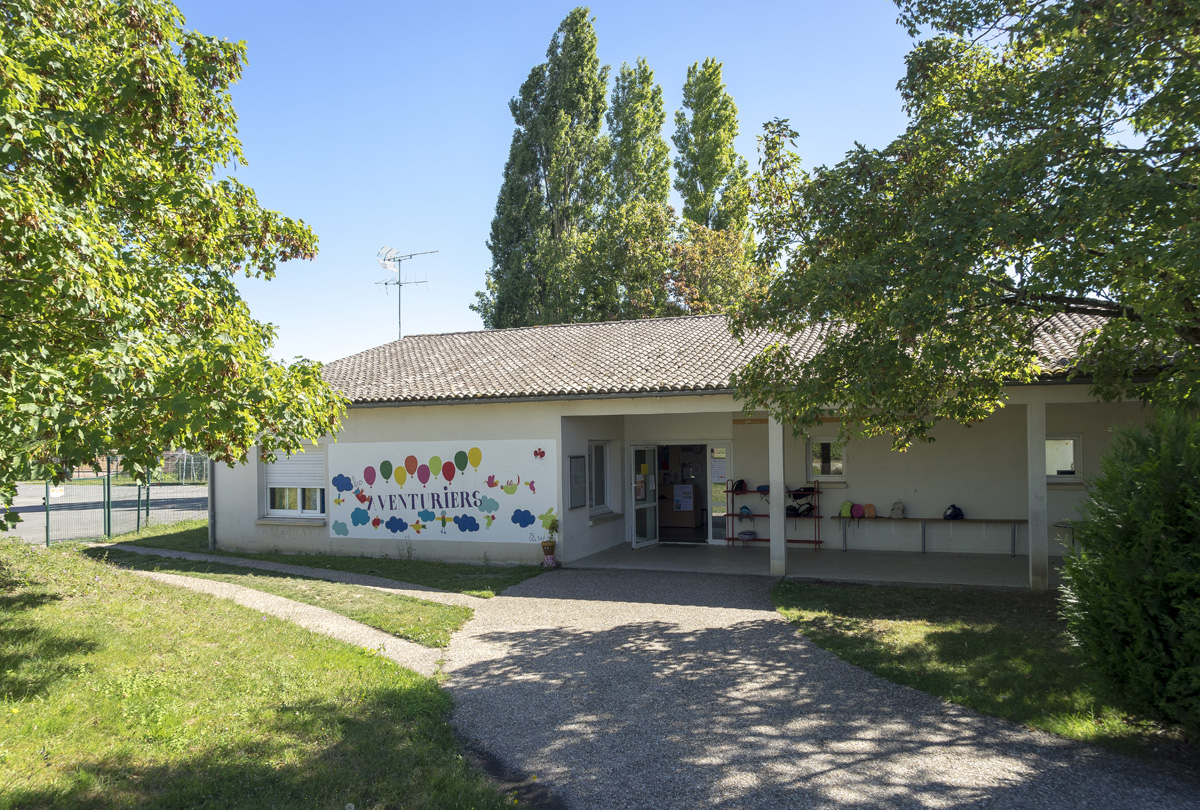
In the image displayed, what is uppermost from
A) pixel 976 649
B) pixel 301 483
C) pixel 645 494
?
pixel 301 483

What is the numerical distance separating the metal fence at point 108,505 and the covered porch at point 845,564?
313 inches

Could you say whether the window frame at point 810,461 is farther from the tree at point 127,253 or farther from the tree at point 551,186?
the tree at point 551,186

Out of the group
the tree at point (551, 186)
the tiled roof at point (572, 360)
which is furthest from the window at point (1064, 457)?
the tree at point (551, 186)

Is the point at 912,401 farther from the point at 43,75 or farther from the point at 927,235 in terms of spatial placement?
the point at 43,75

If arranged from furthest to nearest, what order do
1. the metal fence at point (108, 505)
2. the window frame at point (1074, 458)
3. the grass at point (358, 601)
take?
the metal fence at point (108, 505), the window frame at point (1074, 458), the grass at point (358, 601)

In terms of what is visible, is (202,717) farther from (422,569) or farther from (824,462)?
(824,462)

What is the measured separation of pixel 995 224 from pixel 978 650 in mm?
4274

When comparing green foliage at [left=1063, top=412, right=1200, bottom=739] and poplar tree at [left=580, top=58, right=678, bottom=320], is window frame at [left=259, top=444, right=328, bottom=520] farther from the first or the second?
poplar tree at [left=580, top=58, right=678, bottom=320]

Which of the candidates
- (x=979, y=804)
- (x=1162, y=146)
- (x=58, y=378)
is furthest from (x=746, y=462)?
(x=58, y=378)

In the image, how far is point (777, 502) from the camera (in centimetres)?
1242

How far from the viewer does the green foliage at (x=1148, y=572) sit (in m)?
4.85

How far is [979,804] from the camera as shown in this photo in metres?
4.63

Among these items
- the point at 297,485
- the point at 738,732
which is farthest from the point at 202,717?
the point at 297,485

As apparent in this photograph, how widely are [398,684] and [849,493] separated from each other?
11.0 m
